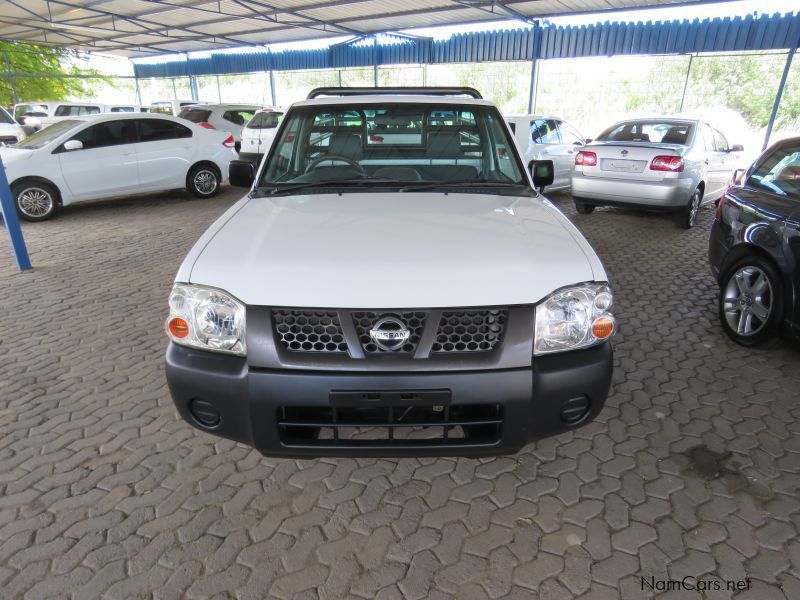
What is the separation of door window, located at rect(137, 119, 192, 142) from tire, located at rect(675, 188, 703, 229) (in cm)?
899

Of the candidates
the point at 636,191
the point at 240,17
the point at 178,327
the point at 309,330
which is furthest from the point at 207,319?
the point at 240,17

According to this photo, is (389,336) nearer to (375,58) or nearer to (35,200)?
(35,200)

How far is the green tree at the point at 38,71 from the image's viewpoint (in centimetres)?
2662

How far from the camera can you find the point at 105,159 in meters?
8.80

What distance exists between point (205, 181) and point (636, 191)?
822 cm

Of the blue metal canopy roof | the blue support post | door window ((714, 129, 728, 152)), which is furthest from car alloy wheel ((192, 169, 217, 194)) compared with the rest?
the blue metal canopy roof

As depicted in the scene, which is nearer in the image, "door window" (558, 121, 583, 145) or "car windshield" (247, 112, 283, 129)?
"door window" (558, 121, 583, 145)

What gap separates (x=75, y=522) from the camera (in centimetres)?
236

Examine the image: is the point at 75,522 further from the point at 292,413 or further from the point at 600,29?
the point at 600,29

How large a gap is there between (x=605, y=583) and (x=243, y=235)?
216cm

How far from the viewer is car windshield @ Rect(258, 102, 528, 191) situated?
3195mm

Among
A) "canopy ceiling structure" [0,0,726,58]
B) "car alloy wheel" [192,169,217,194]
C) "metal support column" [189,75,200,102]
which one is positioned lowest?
"car alloy wheel" [192,169,217,194]

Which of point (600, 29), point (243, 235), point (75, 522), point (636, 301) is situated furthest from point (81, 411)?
point (600, 29)

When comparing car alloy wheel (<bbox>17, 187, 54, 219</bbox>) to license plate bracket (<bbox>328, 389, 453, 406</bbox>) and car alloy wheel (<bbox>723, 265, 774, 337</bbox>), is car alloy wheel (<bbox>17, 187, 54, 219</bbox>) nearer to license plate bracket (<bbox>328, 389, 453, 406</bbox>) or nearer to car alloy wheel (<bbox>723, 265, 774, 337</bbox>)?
license plate bracket (<bbox>328, 389, 453, 406</bbox>)
